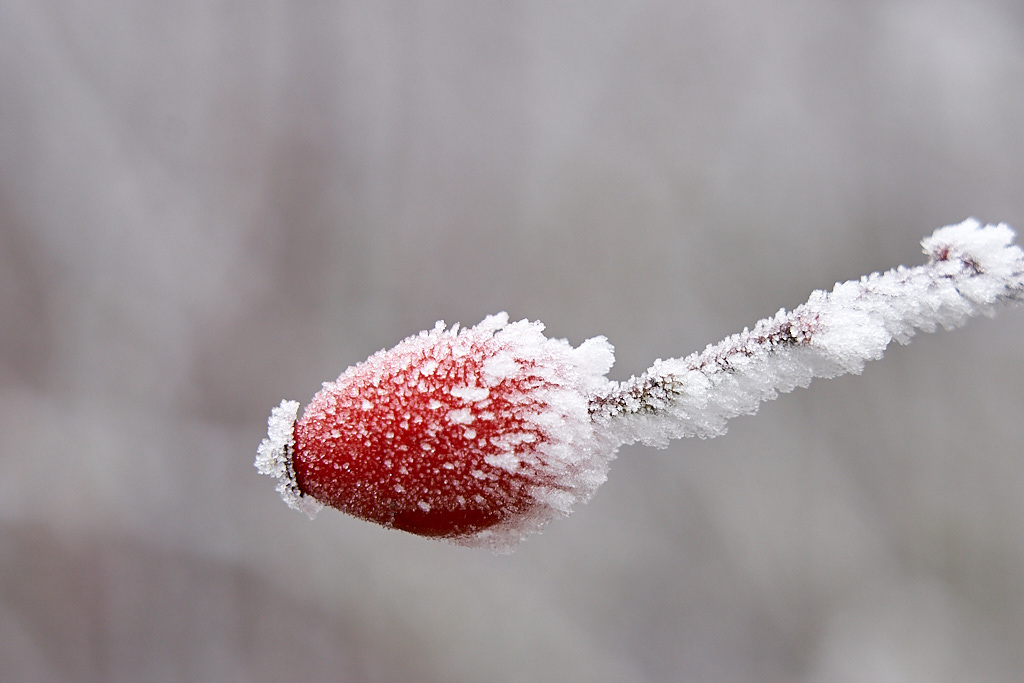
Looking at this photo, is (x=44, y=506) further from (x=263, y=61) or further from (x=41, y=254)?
(x=263, y=61)

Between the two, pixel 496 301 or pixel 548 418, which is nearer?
pixel 548 418

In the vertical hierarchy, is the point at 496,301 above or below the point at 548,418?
above

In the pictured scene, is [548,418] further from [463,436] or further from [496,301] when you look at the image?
[496,301]

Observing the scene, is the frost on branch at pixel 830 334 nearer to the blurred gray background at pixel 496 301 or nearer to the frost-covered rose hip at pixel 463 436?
the frost-covered rose hip at pixel 463 436

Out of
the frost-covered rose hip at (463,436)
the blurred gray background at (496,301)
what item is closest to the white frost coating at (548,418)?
the frost-covered rose hip at (463,436)

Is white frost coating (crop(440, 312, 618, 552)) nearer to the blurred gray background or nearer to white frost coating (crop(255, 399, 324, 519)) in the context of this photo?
white frost coating (crop(255, 399, 324, 519))

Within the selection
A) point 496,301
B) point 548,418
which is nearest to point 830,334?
point 548,418

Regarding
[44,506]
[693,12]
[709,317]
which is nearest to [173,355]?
[44,506]
